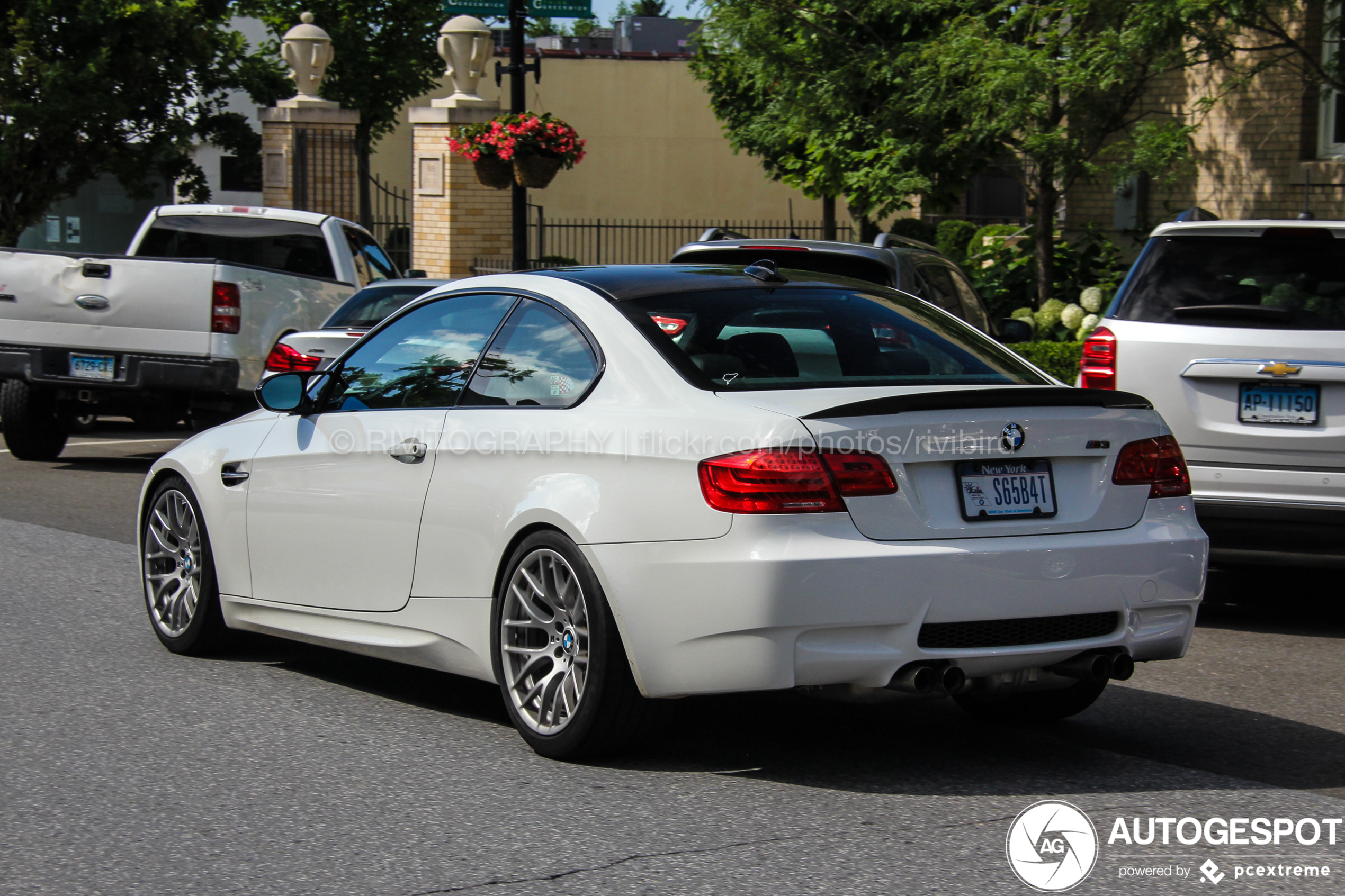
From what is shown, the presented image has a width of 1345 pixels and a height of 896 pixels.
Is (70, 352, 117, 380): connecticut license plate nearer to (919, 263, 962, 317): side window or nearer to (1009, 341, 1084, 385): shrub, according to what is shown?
(919, 263, 962, 317): side window

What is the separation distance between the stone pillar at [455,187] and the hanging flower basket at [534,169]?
2736 mm

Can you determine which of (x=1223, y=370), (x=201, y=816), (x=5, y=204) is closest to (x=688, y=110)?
(x=5, y=204)

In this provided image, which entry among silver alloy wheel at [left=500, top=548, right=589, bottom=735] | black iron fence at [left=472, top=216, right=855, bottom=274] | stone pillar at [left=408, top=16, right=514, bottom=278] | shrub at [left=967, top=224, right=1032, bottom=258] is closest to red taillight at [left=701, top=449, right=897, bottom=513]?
silver alloy wheel at [left=500, top=548, right=589, bottom=735]

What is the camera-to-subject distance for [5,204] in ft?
77.9

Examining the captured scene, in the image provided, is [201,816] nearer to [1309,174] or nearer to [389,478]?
[389,478]

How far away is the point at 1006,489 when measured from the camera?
4.89 meters

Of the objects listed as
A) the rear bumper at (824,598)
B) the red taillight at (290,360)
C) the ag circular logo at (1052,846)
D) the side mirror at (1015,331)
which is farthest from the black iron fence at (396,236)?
the ag circular logo at (1052,846)

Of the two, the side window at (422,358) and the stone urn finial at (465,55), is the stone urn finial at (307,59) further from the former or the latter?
the side window at (422,358)

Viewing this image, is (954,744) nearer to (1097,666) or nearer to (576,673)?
(1097,666)

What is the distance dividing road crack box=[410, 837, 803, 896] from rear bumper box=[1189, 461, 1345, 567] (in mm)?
3919

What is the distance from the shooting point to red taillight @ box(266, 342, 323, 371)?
11.9m

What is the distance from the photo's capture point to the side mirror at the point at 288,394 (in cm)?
640

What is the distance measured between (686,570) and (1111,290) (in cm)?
1584

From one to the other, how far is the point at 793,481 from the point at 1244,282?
157 inches
